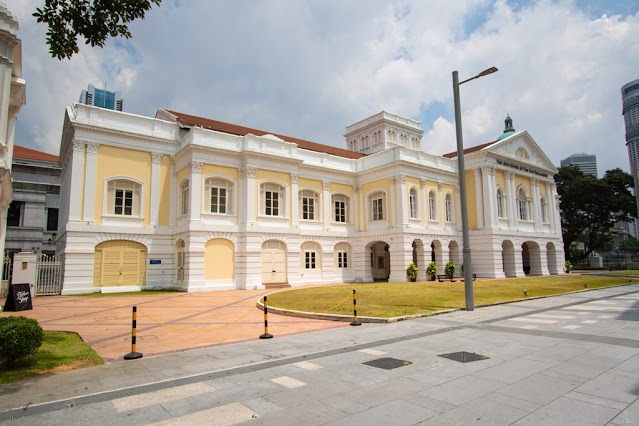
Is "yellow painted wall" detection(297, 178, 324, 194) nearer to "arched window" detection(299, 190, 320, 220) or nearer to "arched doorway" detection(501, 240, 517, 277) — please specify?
"arched window" detection(299, 190, 320, 220)

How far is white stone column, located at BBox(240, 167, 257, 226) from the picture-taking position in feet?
82.5

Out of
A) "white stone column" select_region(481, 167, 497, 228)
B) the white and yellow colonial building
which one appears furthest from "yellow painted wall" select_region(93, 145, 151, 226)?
"white stone column" select_region(481, 167, 497, 228)

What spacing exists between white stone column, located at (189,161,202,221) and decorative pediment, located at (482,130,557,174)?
2310 cm

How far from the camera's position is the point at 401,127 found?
46.2m

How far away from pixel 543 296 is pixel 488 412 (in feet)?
48.6

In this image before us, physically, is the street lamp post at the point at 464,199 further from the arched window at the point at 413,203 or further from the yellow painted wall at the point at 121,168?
the yellow painted wall at the point at 121,168

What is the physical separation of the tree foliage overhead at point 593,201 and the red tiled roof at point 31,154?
60.4m

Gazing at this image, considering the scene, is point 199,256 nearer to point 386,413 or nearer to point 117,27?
point 117,27

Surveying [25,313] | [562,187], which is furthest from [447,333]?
[562,187]

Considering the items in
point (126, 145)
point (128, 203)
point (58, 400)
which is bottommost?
point (58, 400)

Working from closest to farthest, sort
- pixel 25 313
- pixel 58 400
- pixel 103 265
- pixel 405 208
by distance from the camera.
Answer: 1. pixel 58 400
2. pixel 25 313
3. pixel 103 265
4. pixel 405 208

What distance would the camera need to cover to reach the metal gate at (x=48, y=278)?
20.9 meters

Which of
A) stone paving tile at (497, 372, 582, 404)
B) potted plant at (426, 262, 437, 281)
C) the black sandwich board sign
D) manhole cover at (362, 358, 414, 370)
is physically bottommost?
manhole cover at (362, 358, 414, 370)

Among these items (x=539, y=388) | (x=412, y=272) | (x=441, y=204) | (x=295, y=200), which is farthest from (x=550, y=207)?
(x=539, y=388)
